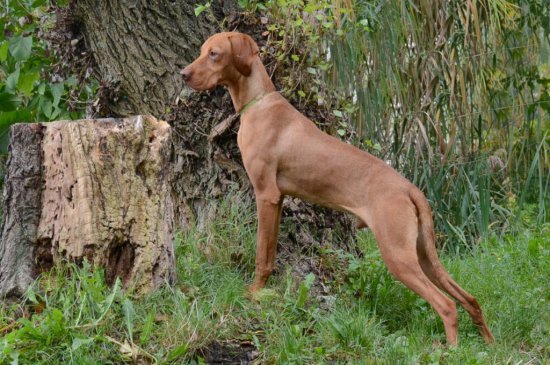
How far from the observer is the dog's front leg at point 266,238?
213 inches

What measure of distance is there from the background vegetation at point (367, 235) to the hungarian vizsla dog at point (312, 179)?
27 cm

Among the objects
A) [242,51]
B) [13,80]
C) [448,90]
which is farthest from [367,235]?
[13,80]

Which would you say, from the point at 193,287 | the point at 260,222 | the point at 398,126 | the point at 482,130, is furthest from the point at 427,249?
the point at 482,130

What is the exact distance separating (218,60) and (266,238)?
1.19m

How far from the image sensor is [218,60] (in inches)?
Result: 221

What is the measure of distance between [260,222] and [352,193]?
0.60 m

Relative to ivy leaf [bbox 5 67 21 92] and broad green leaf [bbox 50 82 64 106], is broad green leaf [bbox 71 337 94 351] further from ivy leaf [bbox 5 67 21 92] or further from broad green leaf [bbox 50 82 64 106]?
ivy leaf [bbox 5 67 21 92]

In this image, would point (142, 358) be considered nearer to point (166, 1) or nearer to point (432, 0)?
point (166, 1)

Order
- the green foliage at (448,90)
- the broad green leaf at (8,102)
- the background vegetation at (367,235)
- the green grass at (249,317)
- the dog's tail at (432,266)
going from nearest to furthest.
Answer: the green grass at (249,317) → the background vegetation at (367,235) → the dog's tail at (432,266) → the broad green leaf at (8,102) → the green foliage at (448,90)

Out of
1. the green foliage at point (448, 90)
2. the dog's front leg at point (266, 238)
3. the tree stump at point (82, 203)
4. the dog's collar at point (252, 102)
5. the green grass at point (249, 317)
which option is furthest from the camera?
the green foliage at point (448, 90)

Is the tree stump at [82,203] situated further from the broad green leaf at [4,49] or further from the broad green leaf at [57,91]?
the broad green leaf at [4,49]

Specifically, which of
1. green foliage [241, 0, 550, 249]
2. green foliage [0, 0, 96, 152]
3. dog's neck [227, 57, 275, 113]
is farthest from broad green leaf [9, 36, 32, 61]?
green foliage [241, 0, 550, 249]

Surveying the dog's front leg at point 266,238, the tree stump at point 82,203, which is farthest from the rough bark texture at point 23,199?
the dog's front leg at point 266,238

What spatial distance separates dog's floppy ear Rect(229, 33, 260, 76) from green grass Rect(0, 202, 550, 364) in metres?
1.01
